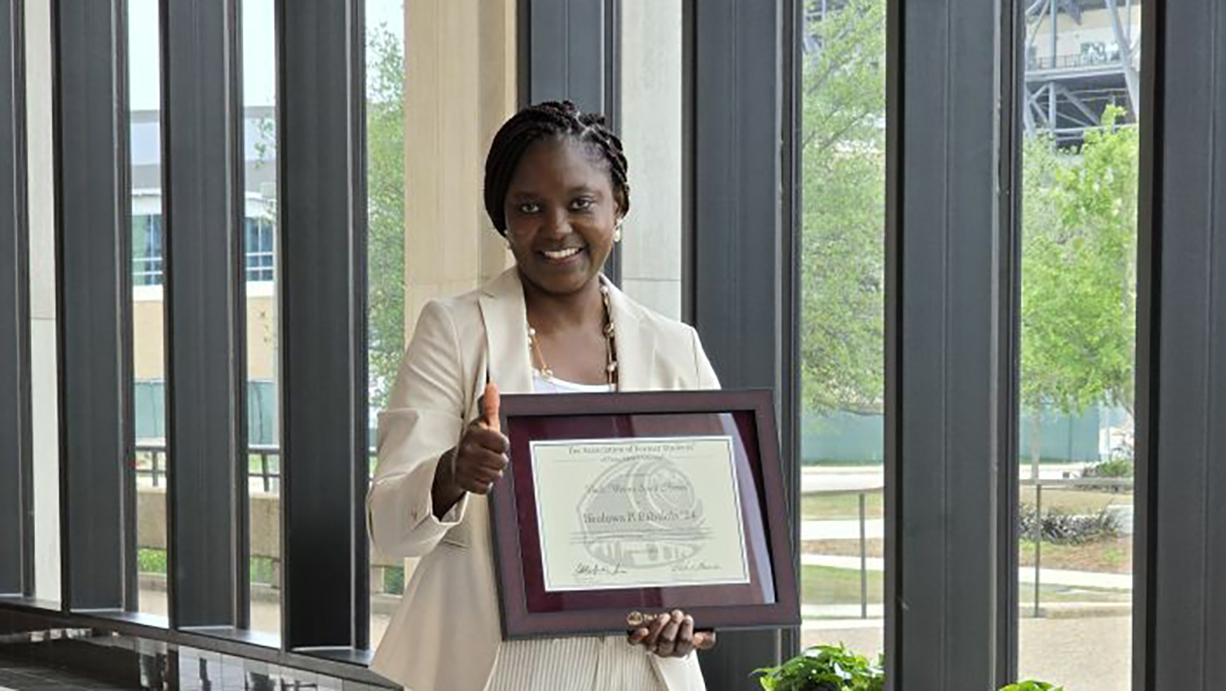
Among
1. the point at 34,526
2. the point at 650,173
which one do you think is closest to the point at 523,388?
the point at 650,173

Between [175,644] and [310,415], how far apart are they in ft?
4.39

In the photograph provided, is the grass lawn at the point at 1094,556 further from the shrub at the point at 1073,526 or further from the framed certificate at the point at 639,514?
the framed certificate at the point at 639,514

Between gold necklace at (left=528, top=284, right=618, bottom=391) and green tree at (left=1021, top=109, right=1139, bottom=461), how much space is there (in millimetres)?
1492

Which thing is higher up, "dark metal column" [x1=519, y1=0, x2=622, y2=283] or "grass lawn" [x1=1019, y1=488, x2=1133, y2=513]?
"dark metal column" [x1=519, y1=0, x2=622, y2=283]

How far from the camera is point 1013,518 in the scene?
418 cm

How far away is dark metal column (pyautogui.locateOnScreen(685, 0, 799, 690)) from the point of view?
4.71m

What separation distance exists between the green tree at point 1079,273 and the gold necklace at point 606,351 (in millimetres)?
1492

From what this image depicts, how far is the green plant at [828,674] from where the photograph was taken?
168 inches

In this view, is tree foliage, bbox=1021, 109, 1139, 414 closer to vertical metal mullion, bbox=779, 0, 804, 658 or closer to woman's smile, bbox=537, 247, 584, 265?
vertical metal mullion, bbox=779, 0, 804, 658

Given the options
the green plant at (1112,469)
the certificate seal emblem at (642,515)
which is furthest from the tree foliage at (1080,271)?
the certificate seal emblem at (642,515)

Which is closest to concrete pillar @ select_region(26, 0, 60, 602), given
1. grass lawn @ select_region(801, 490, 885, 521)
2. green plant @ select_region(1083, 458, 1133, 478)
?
grass lawn @ select_region(801, 490, 885, 521)

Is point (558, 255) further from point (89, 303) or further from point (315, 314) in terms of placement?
point (89, 303)

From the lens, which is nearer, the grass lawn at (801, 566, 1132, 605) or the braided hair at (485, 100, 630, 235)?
the braided hair at (485, 100, 630, 235)

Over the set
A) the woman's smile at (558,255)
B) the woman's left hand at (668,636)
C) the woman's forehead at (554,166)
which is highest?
the woman's forehead at (554,166)
